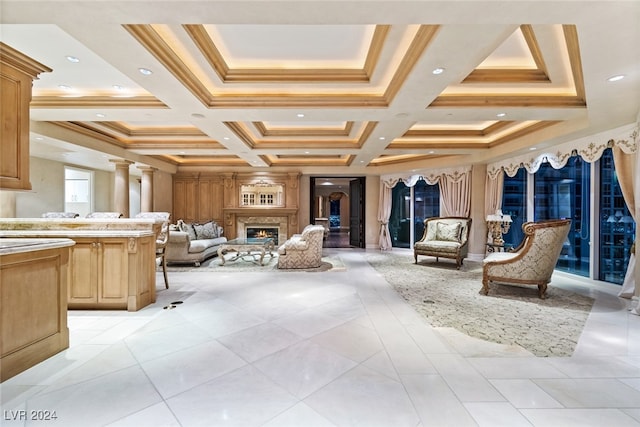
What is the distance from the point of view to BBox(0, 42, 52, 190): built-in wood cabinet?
6.57 ft

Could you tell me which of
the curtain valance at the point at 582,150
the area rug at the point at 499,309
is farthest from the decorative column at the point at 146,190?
the curtain valance at the point at 582,150

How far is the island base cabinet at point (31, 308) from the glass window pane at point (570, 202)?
7.20 meters

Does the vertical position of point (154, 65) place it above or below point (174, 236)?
above

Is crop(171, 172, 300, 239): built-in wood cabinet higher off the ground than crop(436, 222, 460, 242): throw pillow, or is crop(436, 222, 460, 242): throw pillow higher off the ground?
crop(171, 172, 300, 239): built-in wood cabinet

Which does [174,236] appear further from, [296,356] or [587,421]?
[587,421]

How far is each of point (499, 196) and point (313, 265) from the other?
4447 millimetres

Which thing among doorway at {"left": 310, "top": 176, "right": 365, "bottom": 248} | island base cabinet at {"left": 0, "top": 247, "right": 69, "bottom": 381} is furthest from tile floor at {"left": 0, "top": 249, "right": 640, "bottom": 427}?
doorway at {"left": 310, "top": 176, "right": 365, "bottom": 248}

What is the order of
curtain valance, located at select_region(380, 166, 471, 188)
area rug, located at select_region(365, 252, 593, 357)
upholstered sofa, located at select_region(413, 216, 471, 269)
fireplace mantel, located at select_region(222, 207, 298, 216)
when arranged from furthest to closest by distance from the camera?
fireplace mantel, located at select_region(222, 207, 298, 216) < curtain valance, located at select_region(380, 166, 471, 188) < upholstered sofa, located at select_region(413, 216, 471, 269) < area rug, located at select_region(365, 252, 593, 357)

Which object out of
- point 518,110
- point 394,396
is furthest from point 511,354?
point 518,110

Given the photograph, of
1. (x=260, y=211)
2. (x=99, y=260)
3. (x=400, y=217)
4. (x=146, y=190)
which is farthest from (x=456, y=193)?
(x=146, y=190)

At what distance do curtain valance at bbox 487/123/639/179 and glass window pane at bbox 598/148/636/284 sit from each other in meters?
0.35

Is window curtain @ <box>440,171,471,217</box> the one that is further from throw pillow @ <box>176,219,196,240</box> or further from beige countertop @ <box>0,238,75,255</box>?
beige countertop @ <box>0,238,75,255</box>

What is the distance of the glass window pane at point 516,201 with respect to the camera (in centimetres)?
627

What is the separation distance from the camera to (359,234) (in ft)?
30.5
